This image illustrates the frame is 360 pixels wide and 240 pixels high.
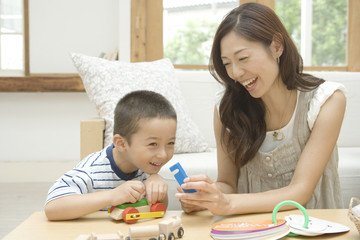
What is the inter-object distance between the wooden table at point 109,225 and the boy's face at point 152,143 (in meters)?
0.14

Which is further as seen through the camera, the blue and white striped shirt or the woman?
the woman

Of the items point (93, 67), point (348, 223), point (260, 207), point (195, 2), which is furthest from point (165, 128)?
point (195, 2)

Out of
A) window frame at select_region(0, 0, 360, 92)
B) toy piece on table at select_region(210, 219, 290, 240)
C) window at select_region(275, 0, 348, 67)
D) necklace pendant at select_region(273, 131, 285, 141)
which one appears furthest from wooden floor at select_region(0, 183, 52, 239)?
window at select_region(275, 0, 348, 67)

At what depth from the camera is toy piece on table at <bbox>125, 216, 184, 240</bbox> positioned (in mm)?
849

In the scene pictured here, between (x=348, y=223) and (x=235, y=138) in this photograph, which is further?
(x=235, y=138)

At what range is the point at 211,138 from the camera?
249cm

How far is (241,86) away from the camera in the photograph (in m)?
1.46

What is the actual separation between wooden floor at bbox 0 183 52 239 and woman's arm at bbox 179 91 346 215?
1.48m

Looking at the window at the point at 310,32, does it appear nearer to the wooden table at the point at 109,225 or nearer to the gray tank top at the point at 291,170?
the gray tank top at the point at 291,170

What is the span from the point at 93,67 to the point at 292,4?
6.84 ft

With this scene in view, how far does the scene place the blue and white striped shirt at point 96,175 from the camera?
3.77 feet

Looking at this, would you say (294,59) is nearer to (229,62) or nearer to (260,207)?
(229,62)

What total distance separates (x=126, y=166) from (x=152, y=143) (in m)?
0.14

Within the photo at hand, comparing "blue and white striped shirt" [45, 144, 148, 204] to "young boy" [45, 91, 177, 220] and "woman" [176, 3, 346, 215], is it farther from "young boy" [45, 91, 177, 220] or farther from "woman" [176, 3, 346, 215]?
"woman" [176, 3, 346, 215]
